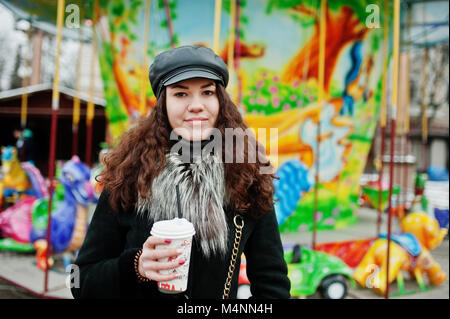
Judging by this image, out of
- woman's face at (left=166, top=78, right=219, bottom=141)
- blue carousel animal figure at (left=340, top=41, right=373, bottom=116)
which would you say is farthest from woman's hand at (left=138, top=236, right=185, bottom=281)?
blue carousel animal figure at (left=340, top=41, right=373, bottom=116)

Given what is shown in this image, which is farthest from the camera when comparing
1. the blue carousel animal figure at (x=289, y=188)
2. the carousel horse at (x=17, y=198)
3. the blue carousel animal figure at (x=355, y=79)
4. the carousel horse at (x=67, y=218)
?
the blue carousel animal figure at (x=355, y=79)

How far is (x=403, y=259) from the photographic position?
11.9 ft

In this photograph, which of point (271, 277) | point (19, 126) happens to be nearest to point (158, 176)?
point (271, 277)

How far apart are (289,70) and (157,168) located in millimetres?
4655

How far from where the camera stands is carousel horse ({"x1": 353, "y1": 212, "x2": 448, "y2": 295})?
3.51 meters

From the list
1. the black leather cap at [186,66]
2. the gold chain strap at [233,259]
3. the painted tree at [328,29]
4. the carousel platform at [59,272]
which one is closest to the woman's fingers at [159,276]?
the gold chain strap at [233,259]

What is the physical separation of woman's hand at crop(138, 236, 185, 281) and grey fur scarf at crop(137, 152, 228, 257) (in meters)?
0.16

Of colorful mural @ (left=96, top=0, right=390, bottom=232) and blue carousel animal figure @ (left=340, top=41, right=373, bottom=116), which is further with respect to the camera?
blue carousel animal figure @ (left=340, top=41, right=373, bottom=116)

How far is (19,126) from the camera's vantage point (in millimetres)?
14023

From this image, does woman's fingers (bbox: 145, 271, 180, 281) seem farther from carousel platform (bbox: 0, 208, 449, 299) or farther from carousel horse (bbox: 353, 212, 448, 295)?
carousel horse (bbox: 353, 212, 448, 295)

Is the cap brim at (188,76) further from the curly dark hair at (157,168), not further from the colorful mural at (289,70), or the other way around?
the colorful mural at (289,70)

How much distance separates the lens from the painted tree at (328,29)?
5.32 meters

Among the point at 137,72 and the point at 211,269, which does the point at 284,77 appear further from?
the point at 211,269

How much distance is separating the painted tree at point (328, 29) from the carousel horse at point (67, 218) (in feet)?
11.0
